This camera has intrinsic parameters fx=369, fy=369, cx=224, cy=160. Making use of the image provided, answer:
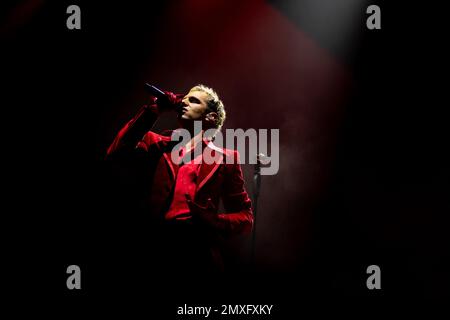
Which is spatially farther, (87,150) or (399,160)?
(399,160)

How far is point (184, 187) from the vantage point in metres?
2.04

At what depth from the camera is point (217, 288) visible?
1963 mm

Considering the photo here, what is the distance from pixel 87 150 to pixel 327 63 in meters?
2.09

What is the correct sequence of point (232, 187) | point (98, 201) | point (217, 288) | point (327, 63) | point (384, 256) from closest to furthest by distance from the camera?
point (217, 288) → point (232, 187) → point (98, 201) → point (384, 256) → point (327, 63)

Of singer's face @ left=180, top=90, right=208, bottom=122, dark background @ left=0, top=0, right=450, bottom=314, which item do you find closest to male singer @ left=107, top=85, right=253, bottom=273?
singer's face @ left=180, top=90, right=208, bottom=122

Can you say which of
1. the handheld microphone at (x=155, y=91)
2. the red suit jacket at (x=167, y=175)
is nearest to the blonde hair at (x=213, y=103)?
the red suit jacket at (x=167, y=175)

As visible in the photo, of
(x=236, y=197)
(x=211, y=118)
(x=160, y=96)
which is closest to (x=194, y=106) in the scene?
(x=211, y=118)

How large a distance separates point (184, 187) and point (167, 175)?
0.38ft

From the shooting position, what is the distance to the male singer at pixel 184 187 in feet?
6.32

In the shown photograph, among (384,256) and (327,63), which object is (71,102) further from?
(384,256)

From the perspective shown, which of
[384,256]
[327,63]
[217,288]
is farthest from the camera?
[327,63]
